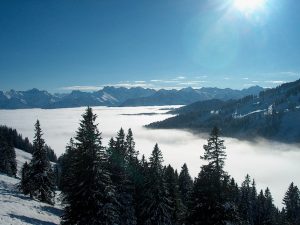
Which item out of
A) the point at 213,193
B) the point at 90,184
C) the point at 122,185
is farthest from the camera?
the point at 122,185

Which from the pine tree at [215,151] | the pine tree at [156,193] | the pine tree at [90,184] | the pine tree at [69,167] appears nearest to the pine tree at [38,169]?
the pine tree at [69,167]

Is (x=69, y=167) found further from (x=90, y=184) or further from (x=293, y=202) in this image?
(x=293, y=202)

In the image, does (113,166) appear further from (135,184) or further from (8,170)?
(8,170)

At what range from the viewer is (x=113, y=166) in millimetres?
45000

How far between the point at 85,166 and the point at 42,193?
2566cm

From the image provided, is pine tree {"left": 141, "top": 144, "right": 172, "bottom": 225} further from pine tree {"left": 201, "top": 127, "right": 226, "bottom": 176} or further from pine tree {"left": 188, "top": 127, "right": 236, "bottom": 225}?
pine tree {"left": 201, "top": 127, "right": 226, "bottom": 176}

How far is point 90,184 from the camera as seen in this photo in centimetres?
2988

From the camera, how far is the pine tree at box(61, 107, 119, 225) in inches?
1179

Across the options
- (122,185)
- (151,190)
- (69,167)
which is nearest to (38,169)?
(69,167)

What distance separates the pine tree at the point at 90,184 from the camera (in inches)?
1179

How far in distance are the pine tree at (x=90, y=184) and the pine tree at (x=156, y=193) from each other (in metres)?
10.8

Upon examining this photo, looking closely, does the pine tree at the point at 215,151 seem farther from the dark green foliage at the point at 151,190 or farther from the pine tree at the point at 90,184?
the pine tree at the point at 90,184

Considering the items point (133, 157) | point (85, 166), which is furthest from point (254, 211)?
point (85, 166)

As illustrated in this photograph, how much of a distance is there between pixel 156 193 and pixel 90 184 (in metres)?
13.4
